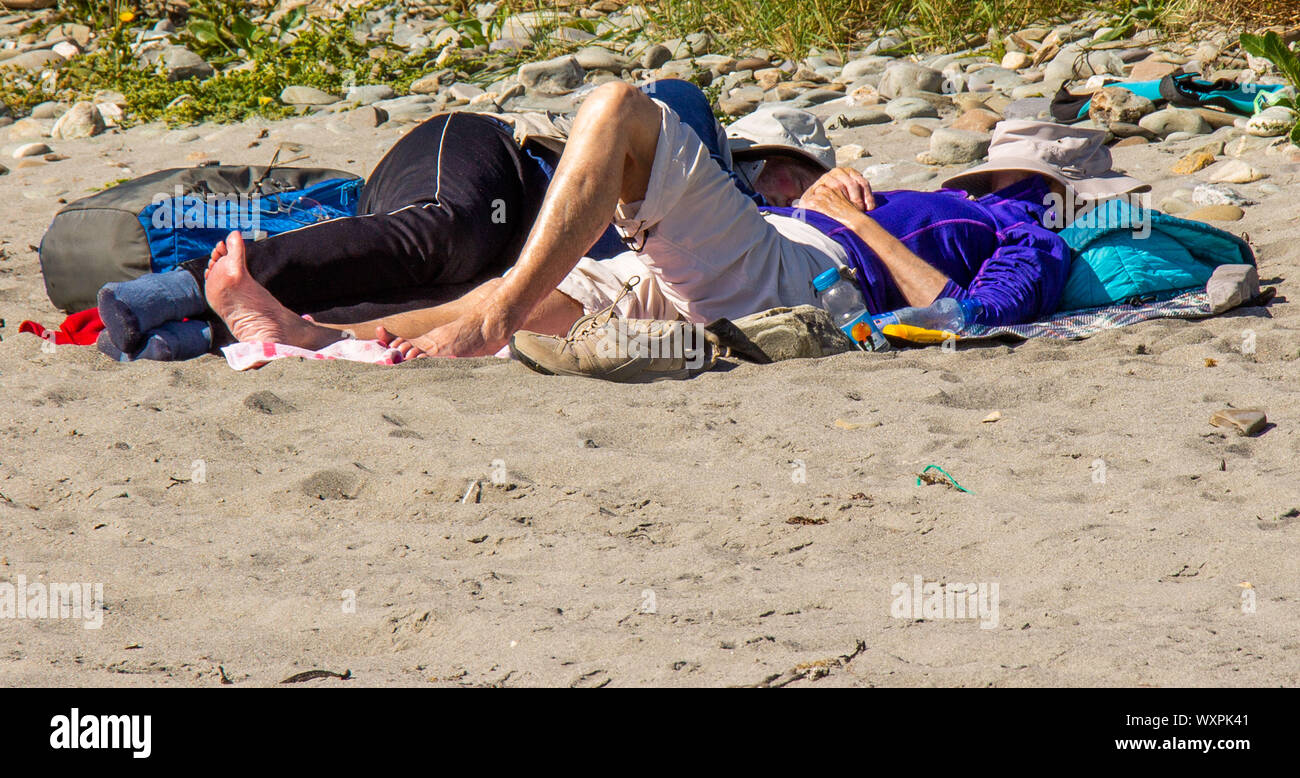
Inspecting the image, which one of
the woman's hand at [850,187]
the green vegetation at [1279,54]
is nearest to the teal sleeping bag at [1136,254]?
the woman's hand at [850,187]

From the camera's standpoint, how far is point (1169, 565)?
6.48 feet

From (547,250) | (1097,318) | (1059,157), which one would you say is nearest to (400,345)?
(547,250)

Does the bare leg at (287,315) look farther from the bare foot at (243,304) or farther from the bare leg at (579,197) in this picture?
the bare leg at (579,197)

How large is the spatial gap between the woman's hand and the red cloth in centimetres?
218

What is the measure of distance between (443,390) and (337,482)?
1.85 ft

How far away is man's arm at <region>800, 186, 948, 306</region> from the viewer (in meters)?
3.46

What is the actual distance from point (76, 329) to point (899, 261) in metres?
2.41

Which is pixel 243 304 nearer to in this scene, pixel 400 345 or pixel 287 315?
pixel 287 315

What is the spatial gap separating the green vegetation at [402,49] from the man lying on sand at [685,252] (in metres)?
3.25

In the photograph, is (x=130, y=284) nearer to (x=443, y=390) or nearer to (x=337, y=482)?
(x=443, y=390)

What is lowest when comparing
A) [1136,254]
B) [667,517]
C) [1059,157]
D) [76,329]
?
[76,329]

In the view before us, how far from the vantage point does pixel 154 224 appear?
11.4 feet

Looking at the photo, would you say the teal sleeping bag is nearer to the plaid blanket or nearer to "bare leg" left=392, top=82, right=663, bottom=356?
the plaid blanket
